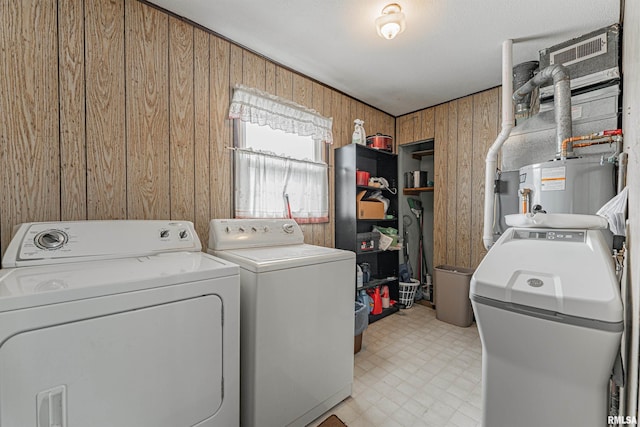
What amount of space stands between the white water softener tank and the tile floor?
54.0 inches

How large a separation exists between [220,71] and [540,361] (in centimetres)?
259

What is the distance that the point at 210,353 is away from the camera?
118 cm

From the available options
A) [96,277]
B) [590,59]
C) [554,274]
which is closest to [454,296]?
[554,274]

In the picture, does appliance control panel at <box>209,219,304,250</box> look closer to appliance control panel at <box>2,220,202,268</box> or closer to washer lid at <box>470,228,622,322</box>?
appliance control panel at <box>2,220,202,268</box>

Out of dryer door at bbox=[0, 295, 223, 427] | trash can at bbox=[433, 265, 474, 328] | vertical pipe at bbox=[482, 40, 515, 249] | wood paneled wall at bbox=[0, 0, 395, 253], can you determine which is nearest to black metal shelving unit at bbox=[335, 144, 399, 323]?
trash can at bbox=[433, 265, 474, 328]

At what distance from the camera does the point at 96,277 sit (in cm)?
102

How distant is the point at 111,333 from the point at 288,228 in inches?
54.4

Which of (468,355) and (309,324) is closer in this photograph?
(309,324)

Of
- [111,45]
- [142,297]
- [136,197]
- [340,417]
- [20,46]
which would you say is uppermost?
[111,45]

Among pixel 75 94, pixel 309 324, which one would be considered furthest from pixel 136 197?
pixel 309 324

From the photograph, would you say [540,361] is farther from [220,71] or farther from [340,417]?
[220,71]

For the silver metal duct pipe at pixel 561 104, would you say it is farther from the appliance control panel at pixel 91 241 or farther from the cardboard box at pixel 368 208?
the appliance control panel at pixel 91 241

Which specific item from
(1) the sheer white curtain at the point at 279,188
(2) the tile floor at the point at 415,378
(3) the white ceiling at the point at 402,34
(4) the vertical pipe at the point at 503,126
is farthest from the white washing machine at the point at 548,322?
(1) the sheer white curtain at the point at 279,188

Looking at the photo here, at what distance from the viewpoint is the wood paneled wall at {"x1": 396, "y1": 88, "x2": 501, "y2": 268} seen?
9.99 feet
